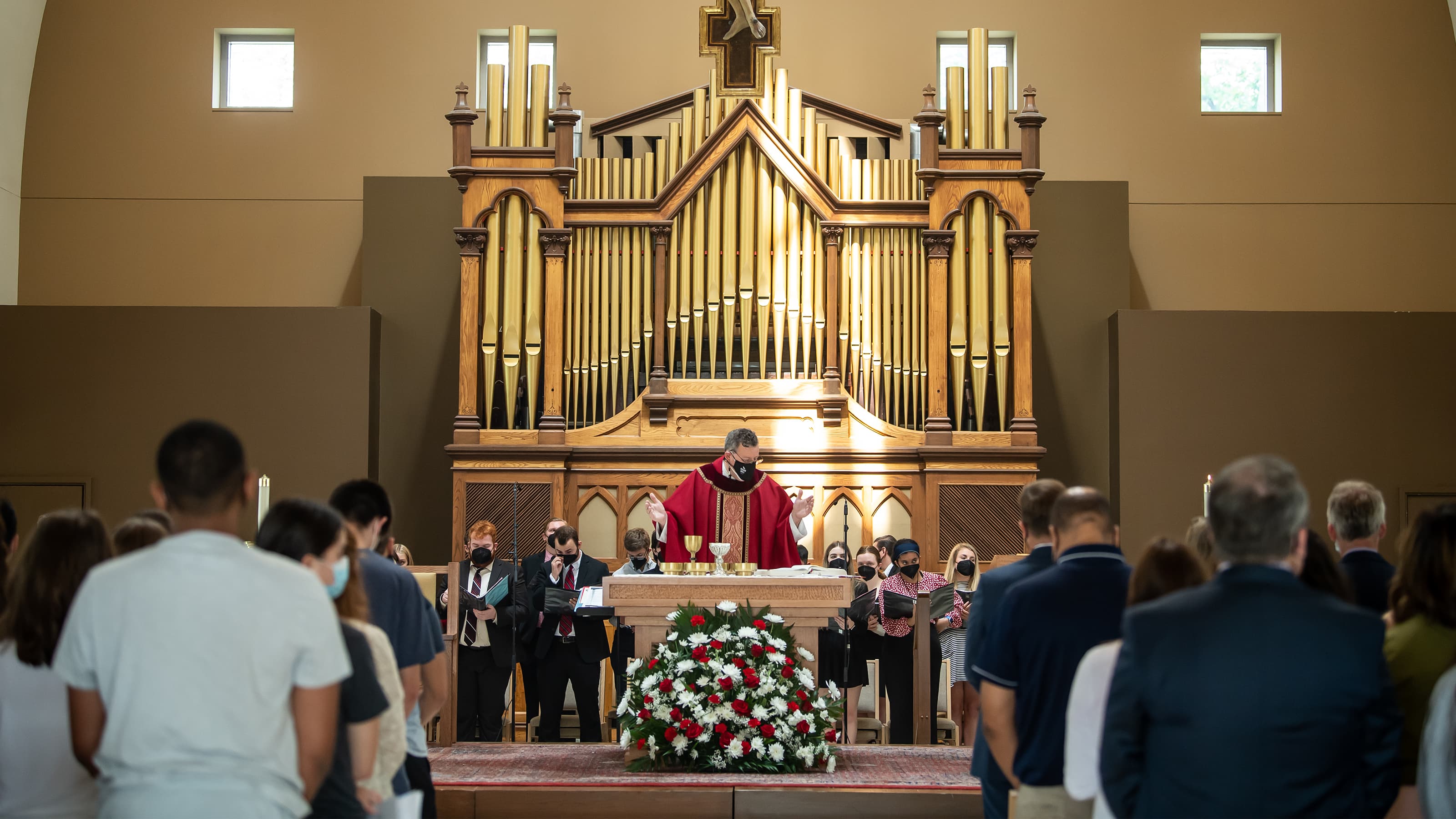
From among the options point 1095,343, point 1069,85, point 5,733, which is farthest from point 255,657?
point 1069,85

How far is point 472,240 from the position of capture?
10.4 m

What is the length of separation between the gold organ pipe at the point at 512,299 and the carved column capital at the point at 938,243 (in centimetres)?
300

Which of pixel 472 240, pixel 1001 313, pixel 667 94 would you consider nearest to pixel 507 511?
pixel 472 240

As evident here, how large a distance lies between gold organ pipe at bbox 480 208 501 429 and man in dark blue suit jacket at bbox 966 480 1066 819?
6.49 meters

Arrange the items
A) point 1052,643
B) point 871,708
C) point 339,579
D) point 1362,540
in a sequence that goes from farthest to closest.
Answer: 1. point 871,708
2. point 1362,540
3. point 1052,643
4. point 339,579

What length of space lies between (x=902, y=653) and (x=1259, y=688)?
584cm

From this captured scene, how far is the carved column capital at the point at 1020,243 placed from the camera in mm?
10336

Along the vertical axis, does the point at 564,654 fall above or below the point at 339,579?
below

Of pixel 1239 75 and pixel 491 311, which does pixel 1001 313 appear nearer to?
pixel 491 311

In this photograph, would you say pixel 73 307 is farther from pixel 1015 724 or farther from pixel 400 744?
pixel 1015 724

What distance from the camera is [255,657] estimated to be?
2838 millimetres

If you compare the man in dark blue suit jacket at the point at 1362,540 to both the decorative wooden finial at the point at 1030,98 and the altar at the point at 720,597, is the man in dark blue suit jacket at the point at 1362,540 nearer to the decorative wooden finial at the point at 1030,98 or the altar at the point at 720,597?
the altar at the point at 720,597

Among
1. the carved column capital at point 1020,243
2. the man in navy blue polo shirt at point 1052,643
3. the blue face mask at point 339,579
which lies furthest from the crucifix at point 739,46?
the blue face mask at point 339,579

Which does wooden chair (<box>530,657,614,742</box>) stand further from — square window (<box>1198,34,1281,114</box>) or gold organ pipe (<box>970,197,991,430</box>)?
square window (<box>1198,34,1281,114</box>)
